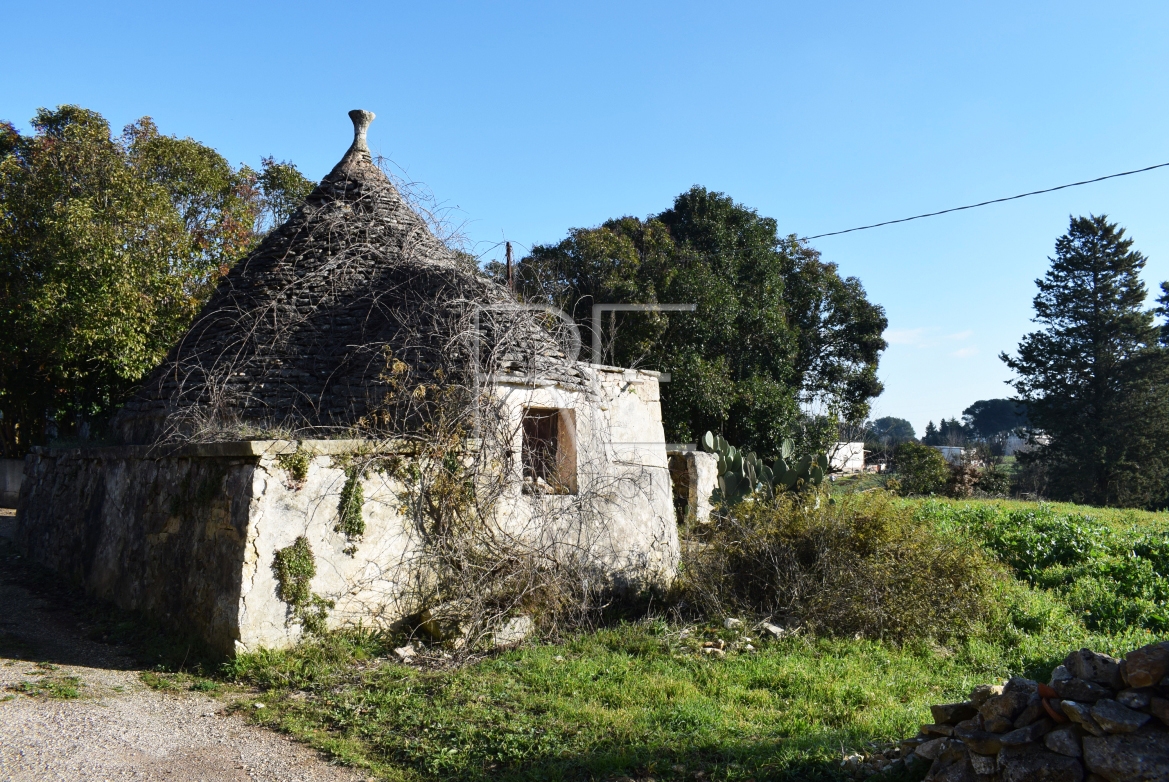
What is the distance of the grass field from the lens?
436 cm

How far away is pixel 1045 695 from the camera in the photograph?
3727 mm

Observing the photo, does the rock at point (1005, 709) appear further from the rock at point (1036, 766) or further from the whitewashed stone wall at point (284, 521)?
the whitewashed stone wall at point (284, 521)

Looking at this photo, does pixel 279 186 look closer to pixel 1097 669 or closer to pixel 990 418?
pixel 1097 669

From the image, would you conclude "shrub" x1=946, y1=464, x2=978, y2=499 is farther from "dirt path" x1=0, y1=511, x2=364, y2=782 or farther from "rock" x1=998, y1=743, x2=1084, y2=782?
"dirt path" x1=0, y1=511, x2=364, y2=782

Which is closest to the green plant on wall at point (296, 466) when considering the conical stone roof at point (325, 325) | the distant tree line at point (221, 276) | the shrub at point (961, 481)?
the conical stone roof at point (325, 325)

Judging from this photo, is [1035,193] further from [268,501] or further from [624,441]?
[268,501]

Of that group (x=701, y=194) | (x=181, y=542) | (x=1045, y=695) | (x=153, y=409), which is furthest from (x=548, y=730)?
(x=701, y=194)

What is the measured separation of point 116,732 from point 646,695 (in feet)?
10.9

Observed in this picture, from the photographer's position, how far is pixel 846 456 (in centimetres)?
1677

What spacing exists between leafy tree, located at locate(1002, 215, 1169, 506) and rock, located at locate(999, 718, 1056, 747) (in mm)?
23138

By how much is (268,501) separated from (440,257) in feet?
14.8

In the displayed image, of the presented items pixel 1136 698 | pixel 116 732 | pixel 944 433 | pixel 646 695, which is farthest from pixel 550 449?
pixel 944 433

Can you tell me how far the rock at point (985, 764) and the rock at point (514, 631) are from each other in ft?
12.1

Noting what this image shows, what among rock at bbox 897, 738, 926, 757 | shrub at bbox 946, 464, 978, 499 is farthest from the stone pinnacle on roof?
shrub at bbox 946, 464, 978, 499
